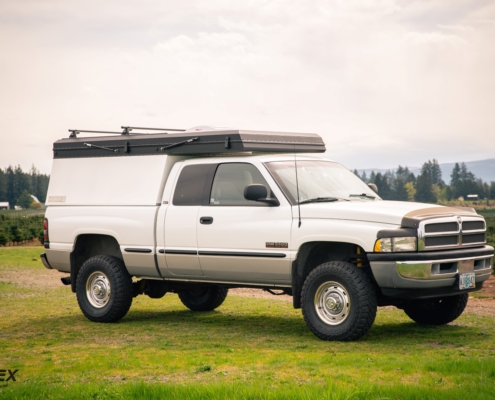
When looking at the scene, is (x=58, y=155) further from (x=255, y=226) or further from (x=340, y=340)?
(x=340, y=340)

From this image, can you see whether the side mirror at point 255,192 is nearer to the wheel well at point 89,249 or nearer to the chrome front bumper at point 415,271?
the chrome front bumper at point 415,271

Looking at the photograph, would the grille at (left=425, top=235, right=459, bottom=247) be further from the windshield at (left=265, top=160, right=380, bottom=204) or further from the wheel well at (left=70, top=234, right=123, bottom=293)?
the wheel well at (left=70, top=234, right=123, bottom=293)

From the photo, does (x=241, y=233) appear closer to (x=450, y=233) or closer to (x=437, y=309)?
(x=450, y=233)

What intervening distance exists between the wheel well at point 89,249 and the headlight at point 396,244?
14.7 feet

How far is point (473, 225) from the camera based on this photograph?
32.7 feet

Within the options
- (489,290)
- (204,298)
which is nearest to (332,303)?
(204,298)

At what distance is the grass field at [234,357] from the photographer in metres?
6.73

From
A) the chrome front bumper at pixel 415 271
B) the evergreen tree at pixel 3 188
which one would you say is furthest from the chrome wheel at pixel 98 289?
the evergreen tree at pixel 3 188

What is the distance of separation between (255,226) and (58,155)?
4.29 meters

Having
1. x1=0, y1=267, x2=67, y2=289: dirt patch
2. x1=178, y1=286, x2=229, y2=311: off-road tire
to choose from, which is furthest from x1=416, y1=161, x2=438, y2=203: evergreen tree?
x1=178, y1=286, x2=229, y2=311: off-road tire

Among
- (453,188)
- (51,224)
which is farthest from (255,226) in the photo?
(453,188)

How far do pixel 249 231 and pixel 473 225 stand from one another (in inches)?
109

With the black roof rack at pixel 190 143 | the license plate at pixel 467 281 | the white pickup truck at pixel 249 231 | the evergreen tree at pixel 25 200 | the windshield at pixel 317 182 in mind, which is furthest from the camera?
the evergreen tree at pixel 25 200

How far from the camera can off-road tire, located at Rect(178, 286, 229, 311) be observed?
13.1 m
